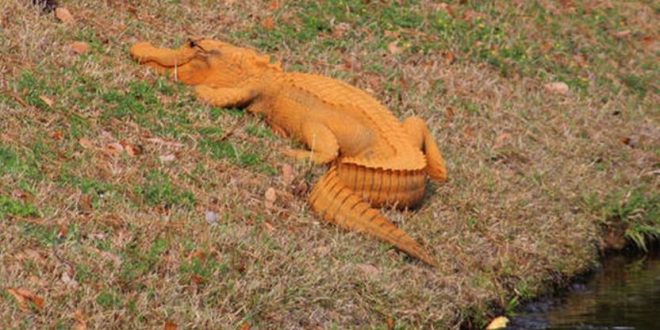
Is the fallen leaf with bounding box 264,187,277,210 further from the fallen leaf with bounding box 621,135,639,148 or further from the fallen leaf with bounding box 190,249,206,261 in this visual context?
the fallen leaf with bounding box 621,135,639,148

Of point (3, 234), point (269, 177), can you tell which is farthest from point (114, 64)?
point (3, 234)

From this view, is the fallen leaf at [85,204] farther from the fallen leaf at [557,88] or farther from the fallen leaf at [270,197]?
the fallen leaf at [557,88]

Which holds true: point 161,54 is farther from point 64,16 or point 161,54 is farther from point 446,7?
point 446,7

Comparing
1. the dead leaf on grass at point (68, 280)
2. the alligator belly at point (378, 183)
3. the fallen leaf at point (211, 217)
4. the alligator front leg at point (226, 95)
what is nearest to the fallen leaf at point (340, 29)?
the alligator front leg at point (226, 95)

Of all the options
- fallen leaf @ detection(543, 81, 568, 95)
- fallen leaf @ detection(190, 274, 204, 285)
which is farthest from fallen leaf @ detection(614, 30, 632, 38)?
fallen leaf @ detection(190, 274, 204, 285)

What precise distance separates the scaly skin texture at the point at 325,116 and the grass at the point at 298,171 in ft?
0.55

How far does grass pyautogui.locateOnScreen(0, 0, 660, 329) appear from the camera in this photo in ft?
21.9

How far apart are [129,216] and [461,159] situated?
344 centimetres

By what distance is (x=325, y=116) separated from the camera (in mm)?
9570

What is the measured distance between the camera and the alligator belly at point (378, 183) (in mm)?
8672

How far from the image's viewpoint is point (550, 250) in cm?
909

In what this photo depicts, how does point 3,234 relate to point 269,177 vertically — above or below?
above

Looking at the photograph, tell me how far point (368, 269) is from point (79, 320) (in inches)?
81.9

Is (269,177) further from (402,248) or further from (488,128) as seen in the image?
(488,128)
